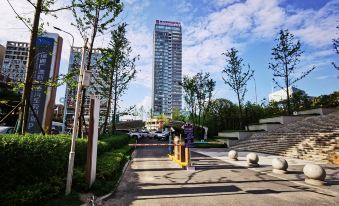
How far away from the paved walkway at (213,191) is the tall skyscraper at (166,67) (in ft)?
371

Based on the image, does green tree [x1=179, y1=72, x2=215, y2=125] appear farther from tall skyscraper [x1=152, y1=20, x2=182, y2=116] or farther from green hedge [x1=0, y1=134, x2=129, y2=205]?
tall skyscraper [x1=152, y1=20, x2=182, y2=116]

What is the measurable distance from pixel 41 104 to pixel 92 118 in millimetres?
33861

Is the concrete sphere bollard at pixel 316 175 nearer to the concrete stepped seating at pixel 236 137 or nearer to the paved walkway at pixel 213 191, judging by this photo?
the paved walkway at pixel 213 191

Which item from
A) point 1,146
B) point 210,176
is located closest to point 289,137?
point 210,176

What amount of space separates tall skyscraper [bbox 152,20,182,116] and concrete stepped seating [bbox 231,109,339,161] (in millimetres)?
99522

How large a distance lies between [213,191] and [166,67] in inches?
4852

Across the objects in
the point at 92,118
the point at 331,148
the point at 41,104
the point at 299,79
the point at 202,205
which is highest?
the point at 299,79

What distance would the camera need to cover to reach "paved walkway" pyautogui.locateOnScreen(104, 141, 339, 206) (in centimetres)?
656

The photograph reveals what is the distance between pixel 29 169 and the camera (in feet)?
19.3

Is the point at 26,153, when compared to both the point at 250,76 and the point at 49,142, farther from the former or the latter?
the point at 250,76

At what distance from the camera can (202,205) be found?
621cm

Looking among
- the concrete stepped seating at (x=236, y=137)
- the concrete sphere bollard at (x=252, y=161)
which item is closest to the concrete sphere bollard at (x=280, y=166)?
the concrete sphere bollard at (x=252, y=161)

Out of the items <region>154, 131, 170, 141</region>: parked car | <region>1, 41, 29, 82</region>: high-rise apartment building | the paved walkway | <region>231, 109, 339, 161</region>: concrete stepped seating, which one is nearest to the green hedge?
the paved walkway

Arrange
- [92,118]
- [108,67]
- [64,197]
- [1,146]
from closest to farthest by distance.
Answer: [1,146] < [64,197] < [92,118] < [108,67]
